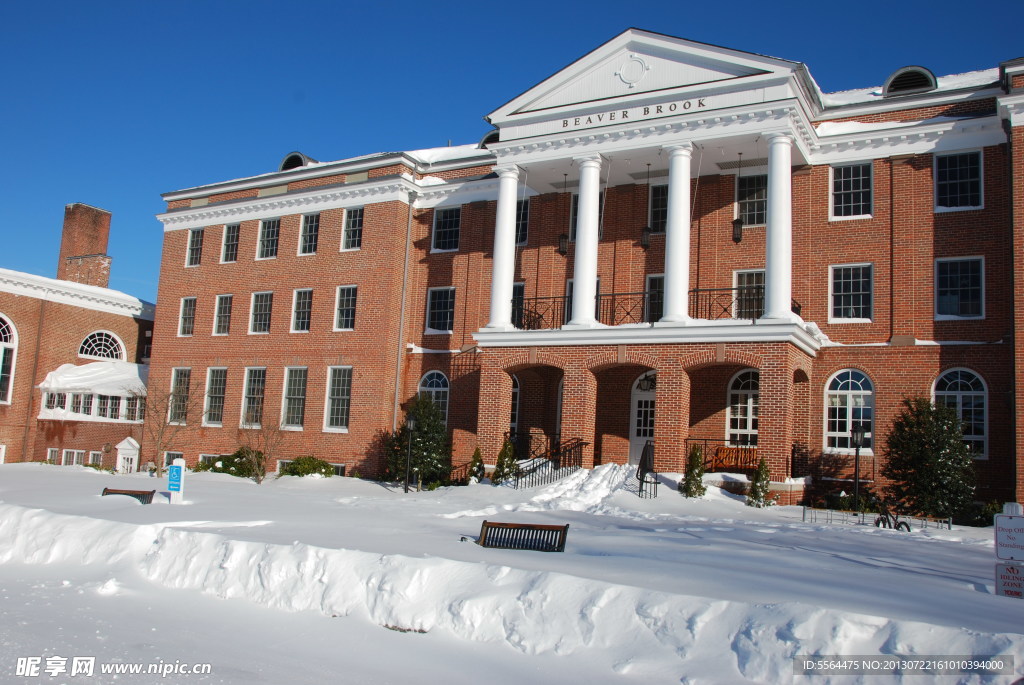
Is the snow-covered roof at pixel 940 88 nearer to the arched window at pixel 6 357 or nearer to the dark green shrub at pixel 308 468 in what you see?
the dark green shrub at pixel 308 468

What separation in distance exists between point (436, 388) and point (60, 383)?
17.5 m

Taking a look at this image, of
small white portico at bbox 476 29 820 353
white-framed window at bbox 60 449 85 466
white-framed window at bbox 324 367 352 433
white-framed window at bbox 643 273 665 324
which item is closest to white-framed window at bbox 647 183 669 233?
small white portico at bbox 476 29 820 353

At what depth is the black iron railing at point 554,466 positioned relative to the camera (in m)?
22.0

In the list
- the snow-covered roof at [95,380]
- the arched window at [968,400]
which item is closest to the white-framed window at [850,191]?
the arched window at [968,400]

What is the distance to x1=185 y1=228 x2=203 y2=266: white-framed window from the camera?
3472 centimetres

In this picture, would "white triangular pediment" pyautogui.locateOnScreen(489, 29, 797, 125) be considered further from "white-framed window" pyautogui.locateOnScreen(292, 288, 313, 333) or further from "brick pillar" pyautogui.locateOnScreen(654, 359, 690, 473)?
"white-framed window" pyautogui.locateOnScreen(292, 288, 313, 333)

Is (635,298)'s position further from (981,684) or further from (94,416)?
(94,416)

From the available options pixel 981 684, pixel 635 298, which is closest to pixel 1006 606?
pixel 981 684

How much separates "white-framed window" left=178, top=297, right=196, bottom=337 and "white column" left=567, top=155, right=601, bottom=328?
58.9 ft

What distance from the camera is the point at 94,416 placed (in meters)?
36.1

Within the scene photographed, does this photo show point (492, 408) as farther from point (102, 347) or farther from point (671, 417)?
point (102, 347)

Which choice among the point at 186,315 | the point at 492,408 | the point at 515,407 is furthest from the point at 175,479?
the point at 186,315

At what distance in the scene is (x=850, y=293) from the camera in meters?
22.8

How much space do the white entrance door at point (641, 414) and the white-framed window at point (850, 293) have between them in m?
5.33
